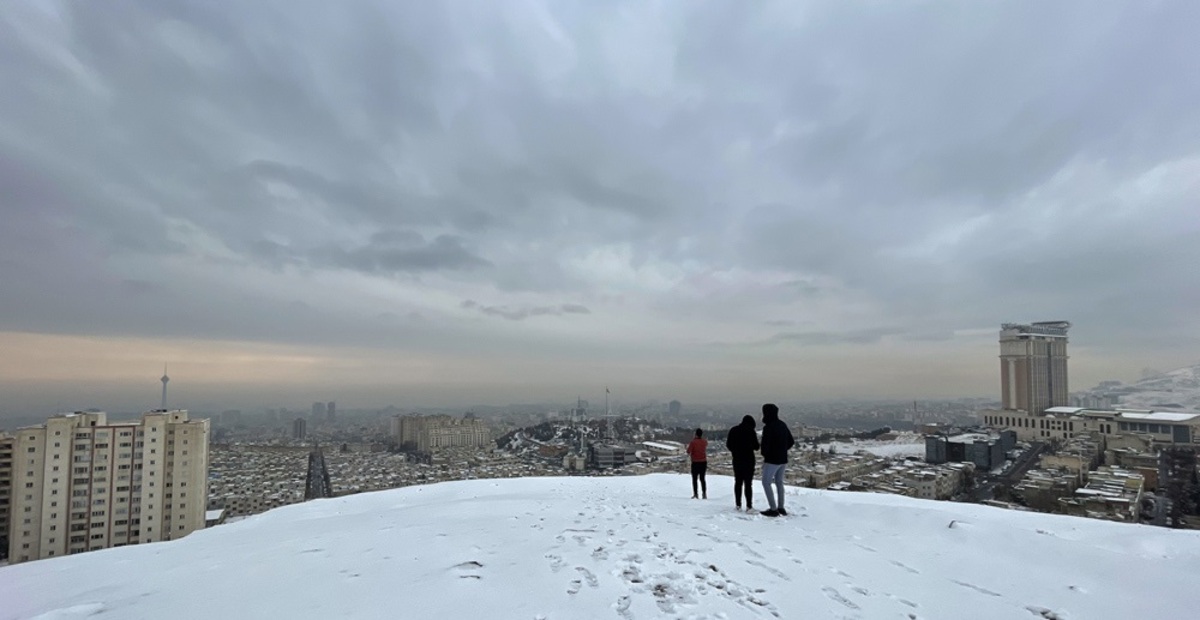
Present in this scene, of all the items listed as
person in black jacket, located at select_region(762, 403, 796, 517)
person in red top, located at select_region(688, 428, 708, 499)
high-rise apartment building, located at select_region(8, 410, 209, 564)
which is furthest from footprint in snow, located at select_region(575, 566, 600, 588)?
high-rise apartment building, located at select_region(8, 410, 209, 564)

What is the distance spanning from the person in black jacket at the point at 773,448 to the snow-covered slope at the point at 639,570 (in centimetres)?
39

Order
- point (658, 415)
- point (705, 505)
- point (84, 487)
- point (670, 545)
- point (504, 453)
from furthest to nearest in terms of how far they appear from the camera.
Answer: point (658, 415) < point (504, 453) < point (84, 487) < point (705, 505) < point (670, 545)

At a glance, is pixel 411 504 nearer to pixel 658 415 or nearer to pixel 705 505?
pixel 705 505

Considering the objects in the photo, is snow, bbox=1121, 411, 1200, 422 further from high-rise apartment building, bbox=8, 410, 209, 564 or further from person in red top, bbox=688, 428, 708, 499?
high-rise apartment building, bbox=8, 410, 209, 564

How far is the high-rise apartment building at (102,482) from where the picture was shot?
2336 centimetres

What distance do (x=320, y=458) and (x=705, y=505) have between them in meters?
65.0

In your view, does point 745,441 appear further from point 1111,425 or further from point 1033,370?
point 1033,370

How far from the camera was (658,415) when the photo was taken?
13775cm

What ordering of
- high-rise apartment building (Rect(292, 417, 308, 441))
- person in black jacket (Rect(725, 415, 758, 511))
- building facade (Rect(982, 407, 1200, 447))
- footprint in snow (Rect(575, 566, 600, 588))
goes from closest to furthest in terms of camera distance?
footprint in snow (Rect(575, 566, 600, 588)) → person in black jacket (Rect(725, 415, 758, 511)) → building facade (Rect(982, 407, 1200, 447)) → high-rise apartment building (Rect(292, 417, 308, 441))

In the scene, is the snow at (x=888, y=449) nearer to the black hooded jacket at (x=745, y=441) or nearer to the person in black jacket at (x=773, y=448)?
the black hooded jacket at (x=745, y=441)

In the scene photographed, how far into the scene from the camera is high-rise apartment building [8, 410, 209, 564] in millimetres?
23359

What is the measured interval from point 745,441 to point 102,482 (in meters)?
34.3

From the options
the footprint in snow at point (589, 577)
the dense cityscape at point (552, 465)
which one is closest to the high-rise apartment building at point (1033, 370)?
the dense cityscape at point (552, 465)

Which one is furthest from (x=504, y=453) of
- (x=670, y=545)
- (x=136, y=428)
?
(x=670, y=545)
